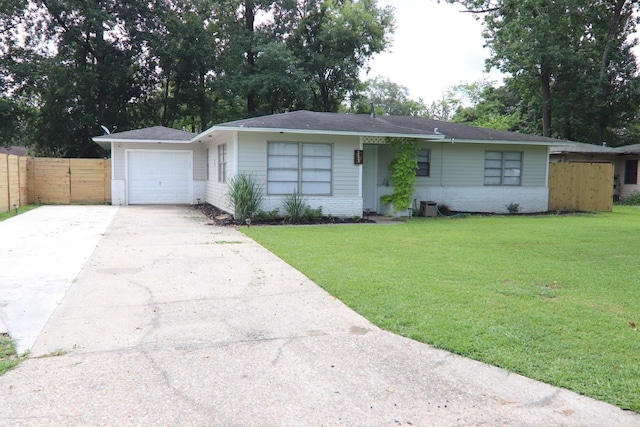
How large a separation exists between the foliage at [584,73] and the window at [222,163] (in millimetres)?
16400

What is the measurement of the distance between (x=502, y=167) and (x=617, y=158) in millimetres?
12195

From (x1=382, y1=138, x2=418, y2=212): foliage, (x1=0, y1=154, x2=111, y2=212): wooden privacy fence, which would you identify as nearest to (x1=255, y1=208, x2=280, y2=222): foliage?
(x1=382, y1=138, x2=418, y2=212): foliage

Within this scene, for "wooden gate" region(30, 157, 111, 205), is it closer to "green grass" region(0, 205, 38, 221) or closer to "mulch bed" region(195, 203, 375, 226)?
"green grass" region(0, 205, 38, 221)

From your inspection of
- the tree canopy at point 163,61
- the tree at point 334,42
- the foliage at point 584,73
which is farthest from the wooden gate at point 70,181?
the foliage at point 584,73

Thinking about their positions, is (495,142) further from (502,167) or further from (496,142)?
(502,167)

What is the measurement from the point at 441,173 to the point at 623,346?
1304cm

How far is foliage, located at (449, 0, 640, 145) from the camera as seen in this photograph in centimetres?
2631

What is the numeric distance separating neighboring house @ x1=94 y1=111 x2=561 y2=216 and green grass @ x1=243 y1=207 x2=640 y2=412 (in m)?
2.76

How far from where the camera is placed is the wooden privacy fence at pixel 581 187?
18.5m

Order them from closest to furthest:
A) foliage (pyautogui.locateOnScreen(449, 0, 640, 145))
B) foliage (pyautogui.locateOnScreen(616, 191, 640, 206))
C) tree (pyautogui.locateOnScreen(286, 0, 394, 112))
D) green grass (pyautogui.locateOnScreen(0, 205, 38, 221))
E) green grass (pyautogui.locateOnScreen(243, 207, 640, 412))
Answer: green grass (pyautogui.locateOnScreen(243, 207, 640, 412)) < green grass (pyautogui.locateOnScreen(0, 205, 38, 221)) < foliage (pyautogui.locateOnScreen(616, 191, 640, 206)) < foliage (pyautogui.locateOnScreen(449, 0, 640, 145)) < tree (pyautogui.locateOnScreen(286, 0, 394, 112))

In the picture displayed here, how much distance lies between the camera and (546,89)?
2953cm

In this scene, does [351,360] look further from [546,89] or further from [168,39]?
[546,89]

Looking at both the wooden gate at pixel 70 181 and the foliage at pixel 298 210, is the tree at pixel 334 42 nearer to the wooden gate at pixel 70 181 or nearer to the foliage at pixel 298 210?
the wooden gate at pixel 70 181

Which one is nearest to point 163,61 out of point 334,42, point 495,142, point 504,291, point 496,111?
point 334,42
